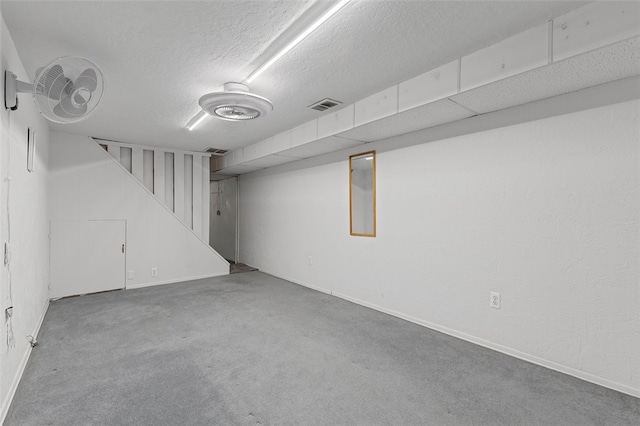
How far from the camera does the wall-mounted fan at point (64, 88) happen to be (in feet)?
6.21

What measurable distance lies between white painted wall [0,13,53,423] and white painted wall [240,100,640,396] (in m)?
3.46

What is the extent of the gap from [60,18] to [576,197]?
385 centimetres

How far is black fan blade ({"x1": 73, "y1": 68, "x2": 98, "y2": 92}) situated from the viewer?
6.52 ft

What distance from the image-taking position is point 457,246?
3191 millimetres

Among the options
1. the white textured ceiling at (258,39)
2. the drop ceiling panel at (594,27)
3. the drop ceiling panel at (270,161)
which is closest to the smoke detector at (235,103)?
the white textured ceiling at (258,39)

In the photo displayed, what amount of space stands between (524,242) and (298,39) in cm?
250

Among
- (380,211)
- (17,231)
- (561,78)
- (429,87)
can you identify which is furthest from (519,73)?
(17,231)

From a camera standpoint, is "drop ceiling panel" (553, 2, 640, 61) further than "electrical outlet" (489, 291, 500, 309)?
No

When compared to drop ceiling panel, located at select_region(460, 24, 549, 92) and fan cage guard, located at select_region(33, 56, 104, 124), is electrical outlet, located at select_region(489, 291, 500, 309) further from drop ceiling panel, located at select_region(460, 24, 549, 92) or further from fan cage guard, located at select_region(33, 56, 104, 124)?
fan cage guard, located at select_region(33, 56, 104, 124)

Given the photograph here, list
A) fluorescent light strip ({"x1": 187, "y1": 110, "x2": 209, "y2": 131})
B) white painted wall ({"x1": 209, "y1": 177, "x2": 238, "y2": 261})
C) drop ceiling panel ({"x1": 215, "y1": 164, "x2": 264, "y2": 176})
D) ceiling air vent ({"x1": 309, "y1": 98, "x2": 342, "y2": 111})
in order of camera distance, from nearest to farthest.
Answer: ceiling air vent ({"x1": 309, "y1": 98, "x2": 342, "y2": 111}) → fluorescent light strip ({"x1": 187, "y1": 110, "x2": 209, "y2": 131}) → drop ceiling panel ({"x1": 215, "y1": 164, "x2": 264, "y2": 176}) → white painted wall ({"x1": 209, "y1": 177, "x2": 238, "y2": 261})

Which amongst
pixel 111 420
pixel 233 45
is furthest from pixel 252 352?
pixel 233 45

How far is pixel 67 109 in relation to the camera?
6.79 feet

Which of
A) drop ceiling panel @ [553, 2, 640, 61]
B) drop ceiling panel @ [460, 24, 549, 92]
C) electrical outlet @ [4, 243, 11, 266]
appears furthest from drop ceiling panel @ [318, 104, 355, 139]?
electrical outlet @ [4, 243, 11, 266]

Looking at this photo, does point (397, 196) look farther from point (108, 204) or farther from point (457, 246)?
point (108, 204)
